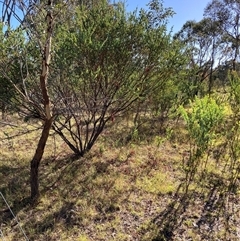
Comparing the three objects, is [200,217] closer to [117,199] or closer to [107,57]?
[117,199]

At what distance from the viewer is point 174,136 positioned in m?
6.39

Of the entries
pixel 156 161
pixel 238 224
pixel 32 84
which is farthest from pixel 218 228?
pixel 32 84

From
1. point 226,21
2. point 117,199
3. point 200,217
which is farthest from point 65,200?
point 226,21

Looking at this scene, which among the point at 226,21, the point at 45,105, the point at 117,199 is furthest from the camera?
the point at 226,21

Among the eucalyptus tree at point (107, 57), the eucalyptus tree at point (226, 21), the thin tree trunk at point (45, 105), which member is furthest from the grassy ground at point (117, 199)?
the eucalyptus tree at point (226, 21)

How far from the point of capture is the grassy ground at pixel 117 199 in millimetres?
3422

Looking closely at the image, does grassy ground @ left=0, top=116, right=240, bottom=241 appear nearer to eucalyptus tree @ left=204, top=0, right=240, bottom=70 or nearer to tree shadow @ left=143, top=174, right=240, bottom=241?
tree shadow @ left=143, top=174, right=240, bottom=241

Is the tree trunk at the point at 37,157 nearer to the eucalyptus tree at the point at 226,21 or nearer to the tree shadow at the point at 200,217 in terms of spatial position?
the tree shadow at the point at 200,217

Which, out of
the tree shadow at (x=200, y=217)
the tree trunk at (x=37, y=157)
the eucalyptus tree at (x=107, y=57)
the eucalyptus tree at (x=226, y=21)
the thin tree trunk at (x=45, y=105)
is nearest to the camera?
the thin tree trunk at (x=45, y=105)

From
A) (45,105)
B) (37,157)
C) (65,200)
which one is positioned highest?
(45,105)

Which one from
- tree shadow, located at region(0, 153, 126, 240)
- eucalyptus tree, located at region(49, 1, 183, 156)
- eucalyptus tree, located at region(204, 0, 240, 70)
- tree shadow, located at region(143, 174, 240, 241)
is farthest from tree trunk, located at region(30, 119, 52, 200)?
eucalyptus tree, located at region(204, 0, 240, 70)

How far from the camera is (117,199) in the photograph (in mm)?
4016

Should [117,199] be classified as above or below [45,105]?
below

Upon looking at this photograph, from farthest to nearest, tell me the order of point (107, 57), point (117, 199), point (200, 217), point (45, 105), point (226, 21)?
point (226, 21) < point (107, 57) < point (117, 199) < point (200, 217) < point (45, 105)
